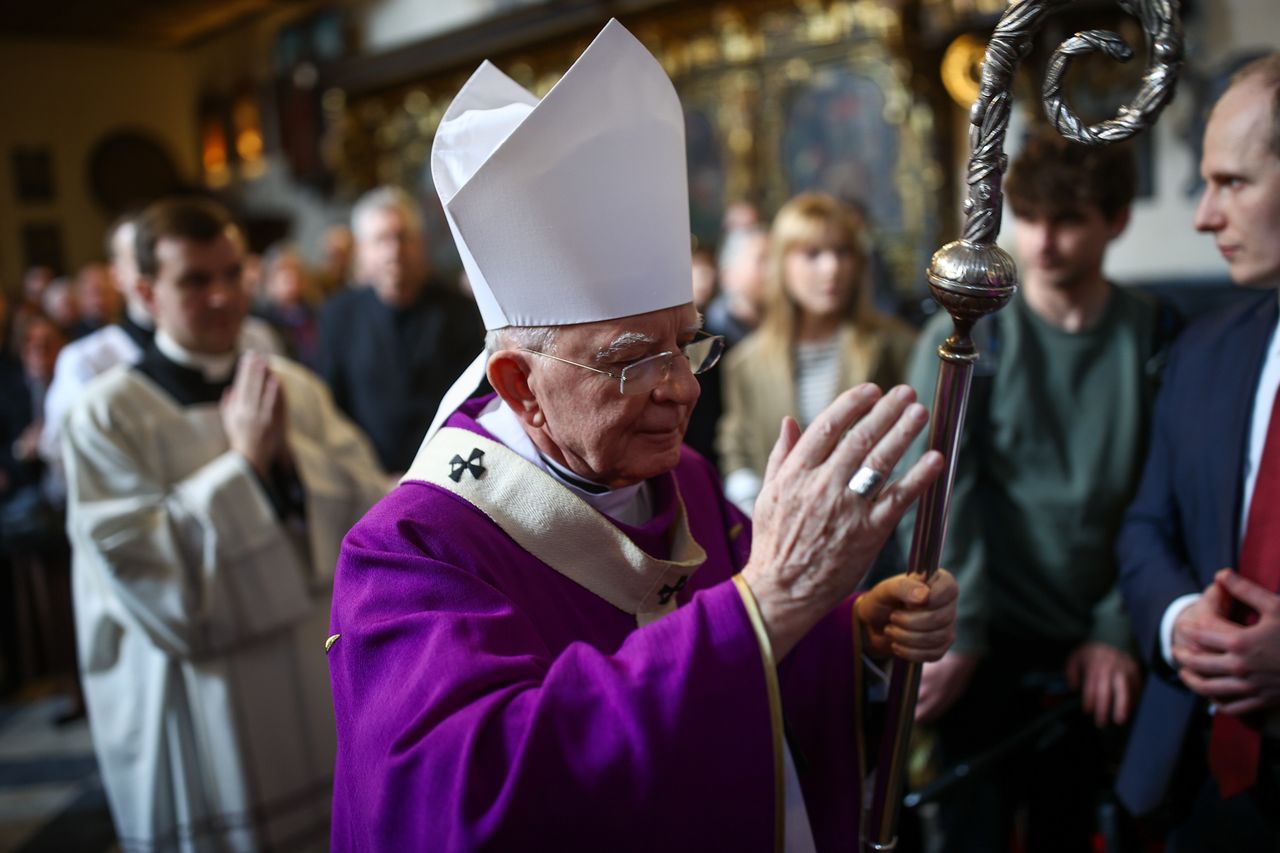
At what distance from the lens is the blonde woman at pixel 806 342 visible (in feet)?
10.8

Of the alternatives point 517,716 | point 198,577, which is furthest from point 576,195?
point 198,577

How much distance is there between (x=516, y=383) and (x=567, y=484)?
18 centimetres

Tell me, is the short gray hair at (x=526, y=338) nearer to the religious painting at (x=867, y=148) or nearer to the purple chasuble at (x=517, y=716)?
the purple chasuble at (x=517, y=716)

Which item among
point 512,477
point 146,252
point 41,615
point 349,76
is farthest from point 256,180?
point 512,477

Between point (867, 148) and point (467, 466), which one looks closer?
point (467, 466)

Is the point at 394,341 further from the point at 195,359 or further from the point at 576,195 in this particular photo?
the point at 576,195

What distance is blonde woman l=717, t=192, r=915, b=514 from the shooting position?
130 inches

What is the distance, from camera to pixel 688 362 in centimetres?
147

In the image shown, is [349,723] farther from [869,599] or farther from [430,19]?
[430,19]

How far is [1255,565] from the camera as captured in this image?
69.2 inches

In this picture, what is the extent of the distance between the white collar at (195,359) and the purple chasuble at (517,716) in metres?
1.77

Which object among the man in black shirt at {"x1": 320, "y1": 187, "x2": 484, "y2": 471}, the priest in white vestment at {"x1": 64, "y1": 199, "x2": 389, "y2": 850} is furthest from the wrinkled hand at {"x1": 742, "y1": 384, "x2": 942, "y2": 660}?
the man in black shirt at {"x1": 320, "y1": 187, "x2": 484, "y2": 471}

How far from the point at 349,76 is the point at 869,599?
1115cm

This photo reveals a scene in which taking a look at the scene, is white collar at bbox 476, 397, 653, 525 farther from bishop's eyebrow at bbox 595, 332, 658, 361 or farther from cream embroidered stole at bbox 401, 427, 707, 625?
bishop's eyebrow at bbox 595, 332, 658, 361
